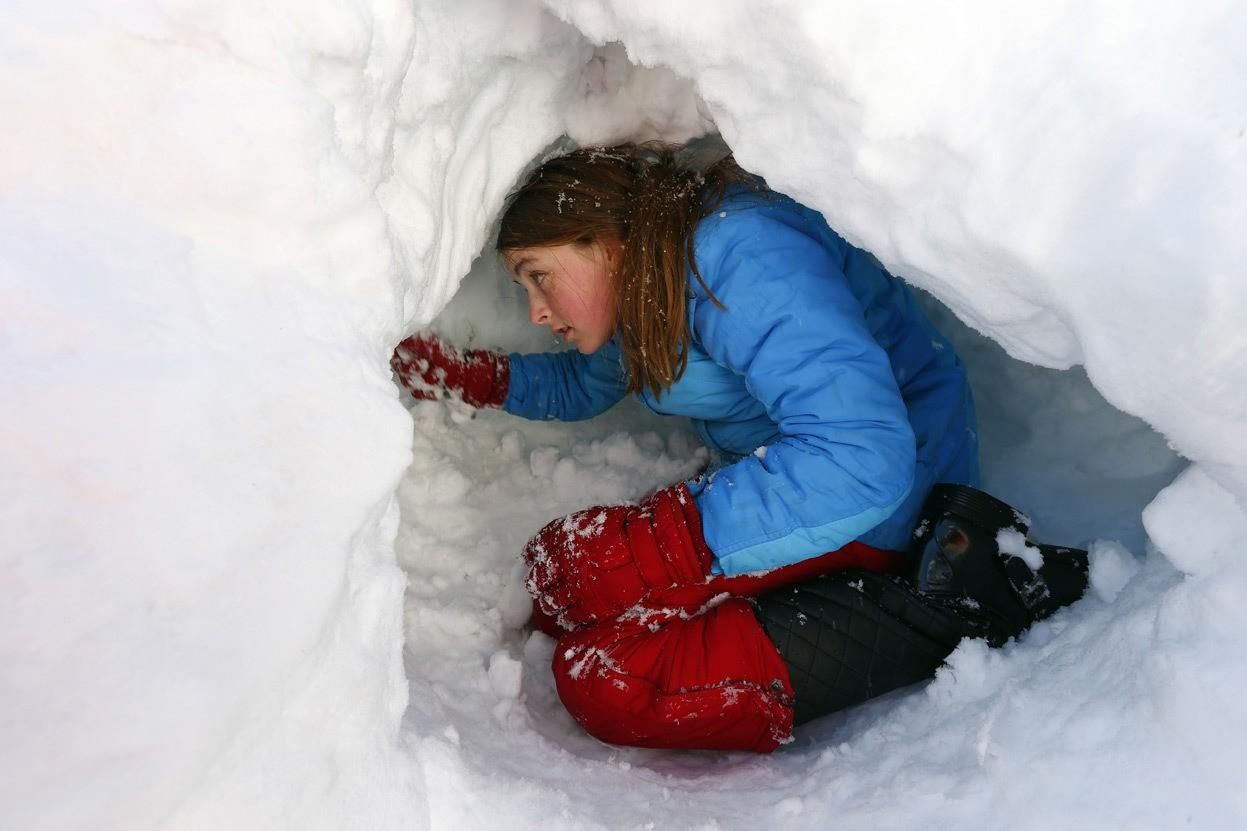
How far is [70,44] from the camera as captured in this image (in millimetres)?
778

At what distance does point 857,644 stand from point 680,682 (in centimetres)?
31

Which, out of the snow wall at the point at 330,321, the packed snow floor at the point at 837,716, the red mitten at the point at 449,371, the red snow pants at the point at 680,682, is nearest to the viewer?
the snow wall at the point at 330,321

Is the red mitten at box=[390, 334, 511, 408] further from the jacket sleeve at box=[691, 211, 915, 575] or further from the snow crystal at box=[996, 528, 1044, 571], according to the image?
the snow crystal at box=[996, 528, 1044, 571]

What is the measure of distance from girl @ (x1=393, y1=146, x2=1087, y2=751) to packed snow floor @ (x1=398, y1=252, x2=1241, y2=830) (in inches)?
4.0

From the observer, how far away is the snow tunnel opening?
1450 mm

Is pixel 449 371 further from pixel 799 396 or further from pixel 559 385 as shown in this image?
pixel 799 396

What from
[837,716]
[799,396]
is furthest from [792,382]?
[837,716]

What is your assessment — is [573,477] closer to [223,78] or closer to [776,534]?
[776,534]

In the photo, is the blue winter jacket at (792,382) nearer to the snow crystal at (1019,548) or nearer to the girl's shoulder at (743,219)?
the girl's shoulder at (743,219)

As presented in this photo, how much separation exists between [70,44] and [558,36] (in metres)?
0.76

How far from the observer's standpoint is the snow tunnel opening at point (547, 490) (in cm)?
145

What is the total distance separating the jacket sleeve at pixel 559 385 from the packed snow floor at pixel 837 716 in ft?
0.38

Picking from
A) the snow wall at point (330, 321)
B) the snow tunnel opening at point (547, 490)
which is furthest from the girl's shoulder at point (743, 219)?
the snow tunnel opening at point (547, 490)

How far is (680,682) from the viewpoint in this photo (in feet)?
4.88
